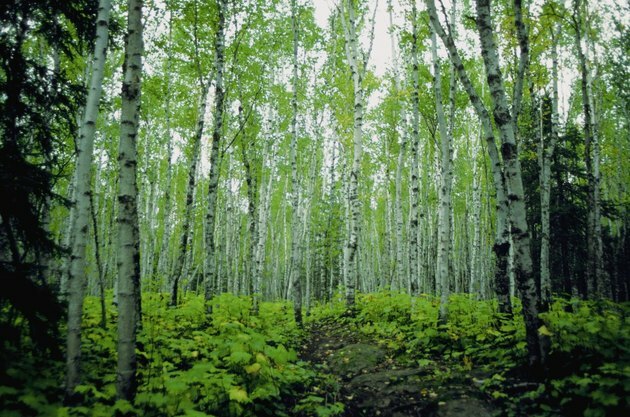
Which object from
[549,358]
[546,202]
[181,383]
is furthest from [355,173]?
[181,383]

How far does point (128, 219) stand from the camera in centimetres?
379

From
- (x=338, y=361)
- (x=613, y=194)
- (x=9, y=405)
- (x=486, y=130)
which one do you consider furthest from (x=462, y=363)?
(x=613, y=194)

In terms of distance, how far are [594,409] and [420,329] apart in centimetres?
452

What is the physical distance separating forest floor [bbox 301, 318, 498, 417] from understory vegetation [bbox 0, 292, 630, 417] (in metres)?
0.10

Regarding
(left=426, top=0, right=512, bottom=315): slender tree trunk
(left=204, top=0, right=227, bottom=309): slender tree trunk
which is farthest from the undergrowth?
(left=204, top=0, right=227, bottom=309): slender tree trunk

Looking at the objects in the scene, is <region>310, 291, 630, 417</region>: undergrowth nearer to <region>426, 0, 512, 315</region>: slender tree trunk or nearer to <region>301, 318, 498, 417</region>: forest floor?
<region>301, 318, 498, 417</region>: forest floor

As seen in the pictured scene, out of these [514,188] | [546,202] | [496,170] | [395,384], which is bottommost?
[395,384]

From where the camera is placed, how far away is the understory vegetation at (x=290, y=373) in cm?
341

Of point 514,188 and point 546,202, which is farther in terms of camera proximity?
point 546,202

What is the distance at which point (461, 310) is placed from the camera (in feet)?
27.9

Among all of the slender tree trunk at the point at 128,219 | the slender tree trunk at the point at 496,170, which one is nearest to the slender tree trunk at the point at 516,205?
the slender tree trunk at the point at 496,170

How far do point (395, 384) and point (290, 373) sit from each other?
1.64m

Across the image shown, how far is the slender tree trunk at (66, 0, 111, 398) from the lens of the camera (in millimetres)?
3632

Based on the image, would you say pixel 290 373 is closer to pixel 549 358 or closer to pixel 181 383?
pixel 181 383
